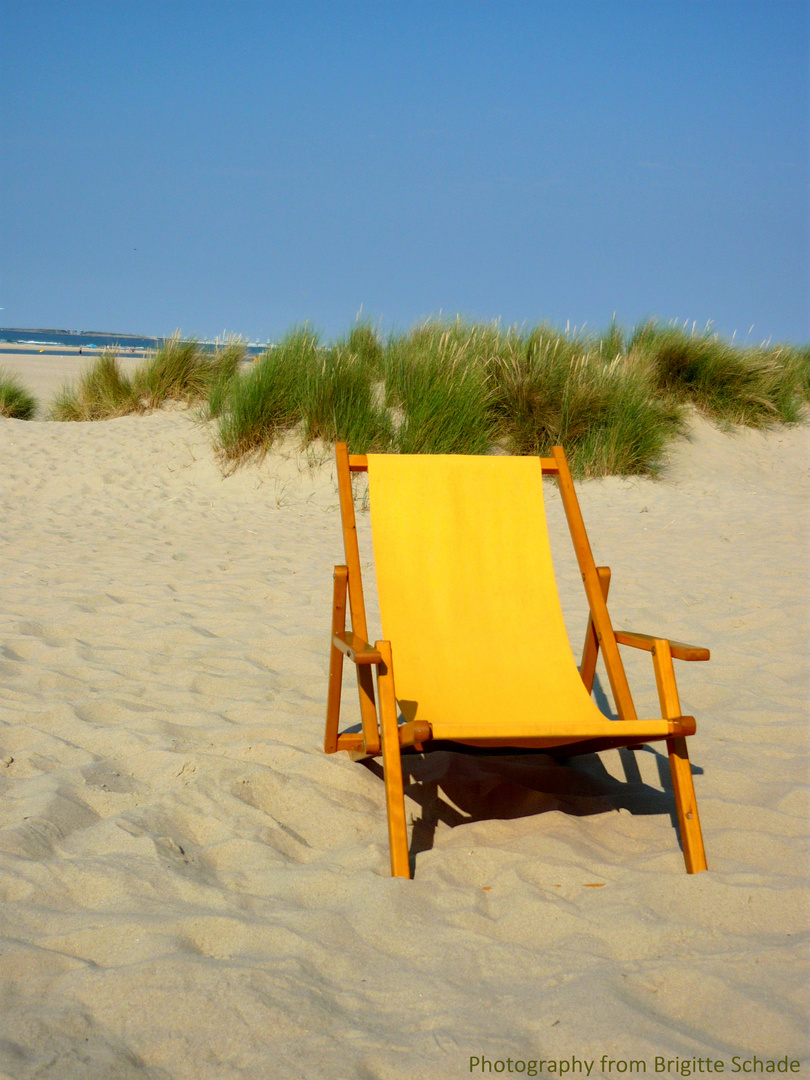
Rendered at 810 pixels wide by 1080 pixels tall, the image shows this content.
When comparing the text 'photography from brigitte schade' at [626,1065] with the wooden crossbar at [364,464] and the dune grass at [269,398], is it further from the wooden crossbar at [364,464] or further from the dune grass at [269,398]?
the dune grass at [269,398]

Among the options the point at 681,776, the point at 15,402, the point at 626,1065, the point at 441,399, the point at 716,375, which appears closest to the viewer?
the point at 626,1065

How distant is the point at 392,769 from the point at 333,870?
26 cm

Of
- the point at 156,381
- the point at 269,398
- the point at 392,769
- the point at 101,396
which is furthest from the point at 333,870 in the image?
the point at 101,396

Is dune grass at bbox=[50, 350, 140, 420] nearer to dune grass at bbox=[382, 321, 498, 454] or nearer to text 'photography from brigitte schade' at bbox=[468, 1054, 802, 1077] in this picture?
dune grass at bbox=[382, 321, 498, 454]

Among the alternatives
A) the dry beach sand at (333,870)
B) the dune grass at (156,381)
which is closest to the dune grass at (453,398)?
the dune grass at (156,381)

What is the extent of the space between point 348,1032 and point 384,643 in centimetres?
87

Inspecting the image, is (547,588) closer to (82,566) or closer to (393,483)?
(393,483)

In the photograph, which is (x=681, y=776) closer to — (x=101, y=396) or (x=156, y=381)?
(x=156, y=381)

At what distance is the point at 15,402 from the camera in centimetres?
1106

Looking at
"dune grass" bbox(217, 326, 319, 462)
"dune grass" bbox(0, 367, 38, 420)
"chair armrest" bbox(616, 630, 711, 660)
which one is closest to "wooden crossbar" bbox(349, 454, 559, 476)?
"chair armrest" bbox(616, 630, 711, 660)

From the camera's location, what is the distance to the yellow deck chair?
2.01 meters

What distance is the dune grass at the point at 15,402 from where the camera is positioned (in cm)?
1095

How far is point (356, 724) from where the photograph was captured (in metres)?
2.94

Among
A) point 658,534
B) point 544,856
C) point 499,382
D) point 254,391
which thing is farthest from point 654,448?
point 544,856
